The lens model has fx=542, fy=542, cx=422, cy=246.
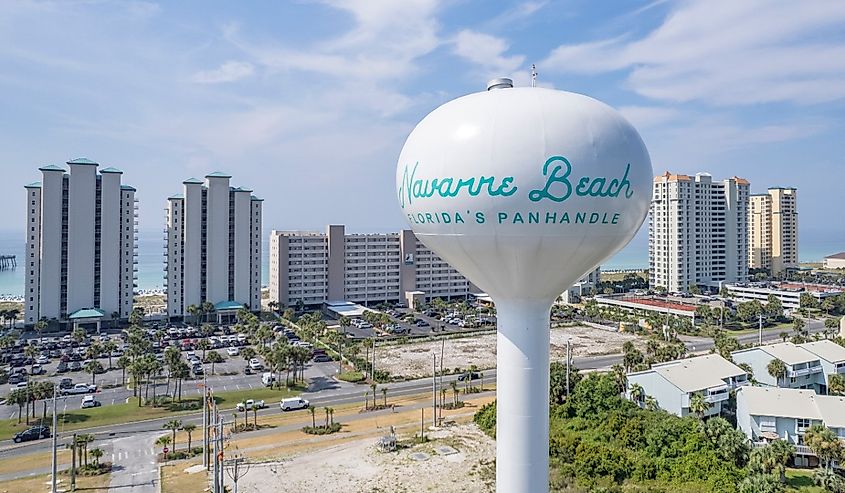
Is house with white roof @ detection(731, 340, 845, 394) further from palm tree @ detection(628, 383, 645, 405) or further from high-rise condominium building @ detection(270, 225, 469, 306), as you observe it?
high-rise condominium building @ detection(270, 225, 469, 306)

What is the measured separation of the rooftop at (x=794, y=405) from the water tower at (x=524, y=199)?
2265 centimetres

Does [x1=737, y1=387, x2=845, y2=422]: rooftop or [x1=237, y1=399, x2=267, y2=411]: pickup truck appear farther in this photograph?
[x1=237, y1=399, x2=267, y2=411]: pickup truck

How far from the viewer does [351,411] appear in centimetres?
4244

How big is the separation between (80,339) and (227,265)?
24070 mm

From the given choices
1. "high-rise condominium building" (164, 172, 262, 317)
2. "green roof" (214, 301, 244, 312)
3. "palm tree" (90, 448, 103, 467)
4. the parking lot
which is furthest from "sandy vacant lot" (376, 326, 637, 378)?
"high-rise condominium building" (164, 172, 262, 317)

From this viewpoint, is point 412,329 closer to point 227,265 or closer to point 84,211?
point 227,265

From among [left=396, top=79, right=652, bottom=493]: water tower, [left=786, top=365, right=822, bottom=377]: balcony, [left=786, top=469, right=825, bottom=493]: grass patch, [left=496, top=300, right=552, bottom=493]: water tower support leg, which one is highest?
[left=396, top=79, right=652, bottom=493]: water tower

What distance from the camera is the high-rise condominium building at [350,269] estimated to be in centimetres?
9338

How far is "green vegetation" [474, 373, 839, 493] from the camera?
2786cm

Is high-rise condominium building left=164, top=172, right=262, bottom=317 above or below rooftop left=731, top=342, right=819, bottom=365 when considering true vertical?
above

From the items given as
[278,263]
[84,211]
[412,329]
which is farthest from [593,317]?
[84,211]

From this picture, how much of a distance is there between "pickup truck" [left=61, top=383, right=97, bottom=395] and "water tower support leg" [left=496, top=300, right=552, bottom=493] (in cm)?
4258

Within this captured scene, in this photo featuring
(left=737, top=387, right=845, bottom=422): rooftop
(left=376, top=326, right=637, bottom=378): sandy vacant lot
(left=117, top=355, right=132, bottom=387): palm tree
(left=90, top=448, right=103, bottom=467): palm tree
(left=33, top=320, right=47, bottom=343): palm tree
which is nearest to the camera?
(left=90, top=448, right=103, bottom=467): palm tree

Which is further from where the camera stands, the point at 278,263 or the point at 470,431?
the point at 278,263
